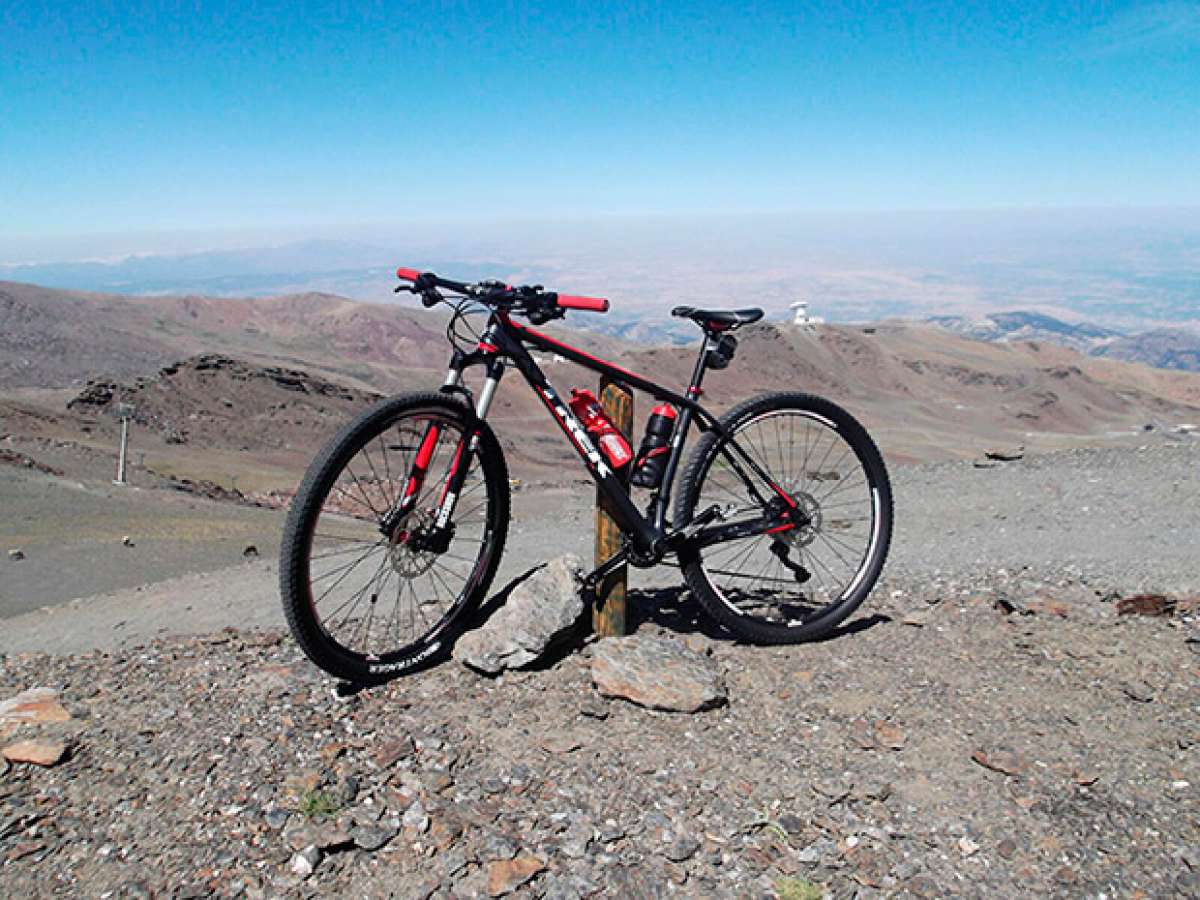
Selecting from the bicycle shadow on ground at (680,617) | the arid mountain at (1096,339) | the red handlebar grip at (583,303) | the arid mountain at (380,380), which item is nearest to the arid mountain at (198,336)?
the arid mountain at (380,380)

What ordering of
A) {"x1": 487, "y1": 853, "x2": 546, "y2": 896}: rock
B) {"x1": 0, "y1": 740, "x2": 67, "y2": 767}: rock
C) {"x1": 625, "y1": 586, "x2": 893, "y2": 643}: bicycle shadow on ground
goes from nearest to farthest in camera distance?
{"x1": 487, "y1": 853, "x2": 546, "y2": 896}: rock
{"x1": 0, "y1": 740, "x2": 67, "y2": 767}: rock
{"x1": 625, "y1": 586, "x2": 893, "y2": 643}: bicycle shadow on ground

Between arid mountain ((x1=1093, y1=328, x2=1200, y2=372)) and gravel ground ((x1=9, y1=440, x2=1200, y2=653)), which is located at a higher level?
gravel ground ((x1=9, y1=440, x2=1200, y2=653))

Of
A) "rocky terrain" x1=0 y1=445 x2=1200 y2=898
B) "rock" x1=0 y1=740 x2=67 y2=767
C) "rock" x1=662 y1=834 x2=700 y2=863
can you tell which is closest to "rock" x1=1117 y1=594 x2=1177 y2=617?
"rocky terrain" x1=0 y1=445 x2=1200 y2=898

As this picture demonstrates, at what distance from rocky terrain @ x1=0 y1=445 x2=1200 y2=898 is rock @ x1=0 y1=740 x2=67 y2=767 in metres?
0.01

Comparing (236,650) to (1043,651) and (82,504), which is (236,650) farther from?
(82,504)

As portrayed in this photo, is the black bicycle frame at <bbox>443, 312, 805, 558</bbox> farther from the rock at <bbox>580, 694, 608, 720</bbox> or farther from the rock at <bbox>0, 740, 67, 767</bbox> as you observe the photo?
the rock at <bbox>0, 740, 67, 767</bbox>

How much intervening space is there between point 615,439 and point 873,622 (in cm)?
202

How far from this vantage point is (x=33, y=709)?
144 inches

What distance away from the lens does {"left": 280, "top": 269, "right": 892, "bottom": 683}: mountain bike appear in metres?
3.68

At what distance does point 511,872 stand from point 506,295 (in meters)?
2.40

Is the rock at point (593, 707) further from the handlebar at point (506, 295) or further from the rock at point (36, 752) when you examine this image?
the rock at point (36, 752)

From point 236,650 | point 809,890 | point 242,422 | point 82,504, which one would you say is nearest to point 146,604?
point 236,650

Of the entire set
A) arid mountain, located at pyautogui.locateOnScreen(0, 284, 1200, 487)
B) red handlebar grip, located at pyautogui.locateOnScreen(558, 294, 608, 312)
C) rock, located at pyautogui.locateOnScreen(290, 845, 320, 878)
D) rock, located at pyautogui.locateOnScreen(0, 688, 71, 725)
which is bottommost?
arid mountain, located at pyautogui.locateOnScreen(0, 284, 1200, 487)

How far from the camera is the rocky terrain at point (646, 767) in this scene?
2.78m
